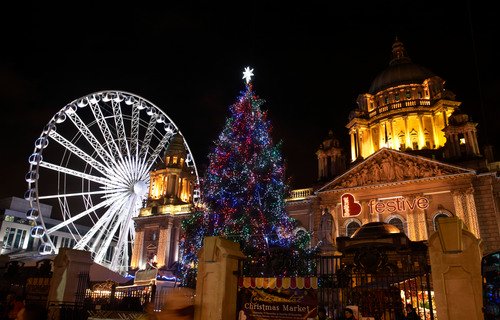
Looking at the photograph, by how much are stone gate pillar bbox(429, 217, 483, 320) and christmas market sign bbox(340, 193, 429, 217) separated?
27107mm

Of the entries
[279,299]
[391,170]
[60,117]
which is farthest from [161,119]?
[279,299]

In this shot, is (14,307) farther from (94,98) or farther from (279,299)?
(94,98)

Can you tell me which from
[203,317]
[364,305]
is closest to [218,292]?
[203,317]

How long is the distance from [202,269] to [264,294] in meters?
1.96

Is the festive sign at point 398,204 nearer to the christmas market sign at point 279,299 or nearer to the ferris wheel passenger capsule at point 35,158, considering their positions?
the christmas market sign at point 279,299

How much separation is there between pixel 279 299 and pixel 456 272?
4.62m

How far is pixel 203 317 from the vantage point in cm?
1135

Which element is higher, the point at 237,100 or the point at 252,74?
the point at 252,74

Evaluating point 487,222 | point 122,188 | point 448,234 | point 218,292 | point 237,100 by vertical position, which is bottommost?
point 218,292

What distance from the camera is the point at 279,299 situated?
11328 millimetres

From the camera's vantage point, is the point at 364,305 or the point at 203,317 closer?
the point at 203,317

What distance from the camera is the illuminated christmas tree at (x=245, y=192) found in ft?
90.6

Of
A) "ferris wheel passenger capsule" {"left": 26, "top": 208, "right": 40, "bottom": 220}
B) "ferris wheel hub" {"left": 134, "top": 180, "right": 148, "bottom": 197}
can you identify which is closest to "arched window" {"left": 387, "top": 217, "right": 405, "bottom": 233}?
"ferris wheel hub" {"left": 134, "top": 180, "right": 148, "bottom": 197}

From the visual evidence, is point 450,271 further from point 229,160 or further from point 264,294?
point 229,160
